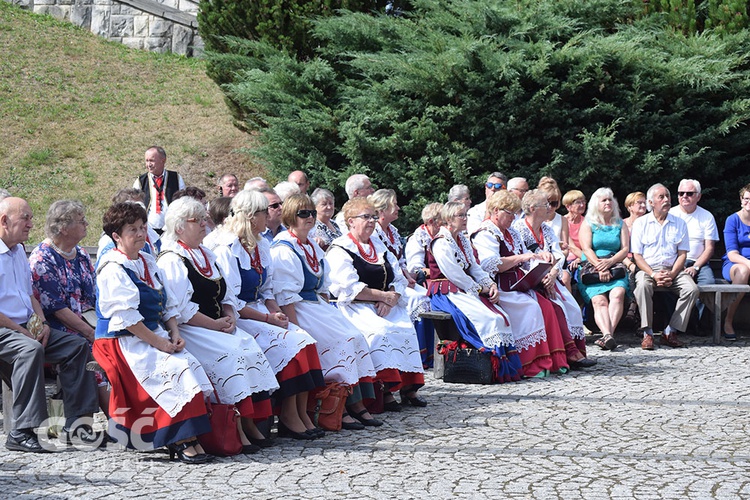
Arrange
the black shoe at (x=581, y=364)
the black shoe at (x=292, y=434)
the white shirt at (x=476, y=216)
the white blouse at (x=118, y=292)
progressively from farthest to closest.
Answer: the white shirt at (x=476, y=216) < the black shoe at (x=581, y=364) < the black shoe at (x=292, y=434) < the white blouse at (x=118, y=292)

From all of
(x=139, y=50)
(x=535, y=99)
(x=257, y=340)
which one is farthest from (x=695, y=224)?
(x=139, y=50)

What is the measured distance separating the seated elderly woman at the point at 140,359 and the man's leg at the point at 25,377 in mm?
481

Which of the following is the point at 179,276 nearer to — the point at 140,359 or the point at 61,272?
the point at 140,359

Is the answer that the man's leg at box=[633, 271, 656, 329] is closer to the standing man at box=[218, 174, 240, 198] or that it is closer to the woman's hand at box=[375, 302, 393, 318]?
the woman's hand at box=[375, 302, 393, 318]

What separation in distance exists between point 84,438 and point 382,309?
241cm

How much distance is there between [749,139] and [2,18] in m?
17.2

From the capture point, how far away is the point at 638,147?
39.3ft

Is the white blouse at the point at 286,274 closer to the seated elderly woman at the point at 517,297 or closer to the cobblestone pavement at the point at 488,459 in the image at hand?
the cobblestone pavement at the point at 488,459

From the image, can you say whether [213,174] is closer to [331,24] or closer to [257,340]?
[331,24]

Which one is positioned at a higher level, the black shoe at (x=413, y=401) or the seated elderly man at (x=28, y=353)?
the seated elderly man at (x=28, y=353)

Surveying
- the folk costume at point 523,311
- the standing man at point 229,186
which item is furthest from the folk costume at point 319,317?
the standing man at point 229,186

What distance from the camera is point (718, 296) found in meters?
10.7

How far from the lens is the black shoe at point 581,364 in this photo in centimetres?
919

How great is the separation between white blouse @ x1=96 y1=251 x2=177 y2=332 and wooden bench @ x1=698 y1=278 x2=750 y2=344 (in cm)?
688
